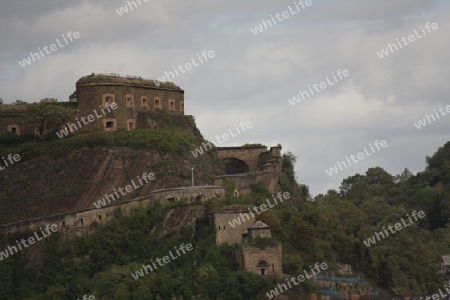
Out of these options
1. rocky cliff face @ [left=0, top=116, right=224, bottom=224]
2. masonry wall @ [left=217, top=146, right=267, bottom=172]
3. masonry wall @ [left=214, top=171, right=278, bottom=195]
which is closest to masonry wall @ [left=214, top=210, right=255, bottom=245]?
rocky cliff face @ [left=0, top=116, right=224, bottom=224]

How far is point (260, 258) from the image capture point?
81.5 meters

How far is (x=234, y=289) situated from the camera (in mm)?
79562

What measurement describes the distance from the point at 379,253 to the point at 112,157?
18.2 metres

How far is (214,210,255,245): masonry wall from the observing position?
83812 millimetres

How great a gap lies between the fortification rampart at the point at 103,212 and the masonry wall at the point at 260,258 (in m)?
7.53

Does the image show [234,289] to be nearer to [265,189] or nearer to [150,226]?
[150,226]

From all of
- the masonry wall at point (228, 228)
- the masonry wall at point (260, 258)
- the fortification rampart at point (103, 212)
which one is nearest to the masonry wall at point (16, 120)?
the fortification rampart at point (103, 212)

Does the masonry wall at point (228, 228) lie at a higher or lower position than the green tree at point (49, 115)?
lower

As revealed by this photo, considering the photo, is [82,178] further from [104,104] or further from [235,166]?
[235,166]

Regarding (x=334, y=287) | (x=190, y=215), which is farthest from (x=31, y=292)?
(x=334, y=287)

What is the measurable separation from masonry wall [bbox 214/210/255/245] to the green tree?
16772 mm

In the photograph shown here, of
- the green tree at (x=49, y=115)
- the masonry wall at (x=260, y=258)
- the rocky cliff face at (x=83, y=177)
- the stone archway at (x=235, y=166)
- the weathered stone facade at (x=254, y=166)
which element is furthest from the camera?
the stone archway at (x=235, y=166)

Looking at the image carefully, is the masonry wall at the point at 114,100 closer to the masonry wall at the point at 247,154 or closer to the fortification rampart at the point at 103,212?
the masonry wall at the point at 247,154

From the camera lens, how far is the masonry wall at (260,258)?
267 ft
